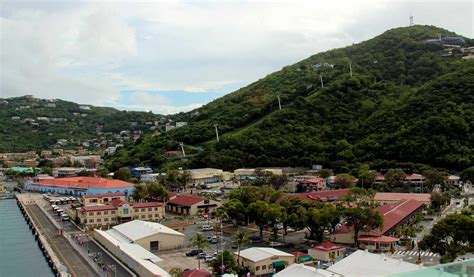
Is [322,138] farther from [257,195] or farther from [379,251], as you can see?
[379,251]

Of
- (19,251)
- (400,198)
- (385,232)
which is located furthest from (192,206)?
(385,232)

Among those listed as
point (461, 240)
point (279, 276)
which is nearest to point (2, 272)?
point (279, 276)

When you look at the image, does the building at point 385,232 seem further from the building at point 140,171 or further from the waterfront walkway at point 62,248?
the building at point 140,171

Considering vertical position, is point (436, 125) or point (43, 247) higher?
point (436, 125)

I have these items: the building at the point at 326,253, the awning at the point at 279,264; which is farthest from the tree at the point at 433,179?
the awning at the point at 279,264

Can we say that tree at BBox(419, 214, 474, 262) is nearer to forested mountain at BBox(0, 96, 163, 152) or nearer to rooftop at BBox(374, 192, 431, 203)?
rooftop at BBox(374, 192, 431, 203)

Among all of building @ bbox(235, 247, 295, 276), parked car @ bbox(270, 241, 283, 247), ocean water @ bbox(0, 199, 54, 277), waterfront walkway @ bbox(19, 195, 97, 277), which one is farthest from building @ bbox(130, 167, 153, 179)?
building @ bbox(235, 247, 295, 276)

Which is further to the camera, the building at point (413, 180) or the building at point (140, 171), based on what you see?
the building at point (140, 171)
